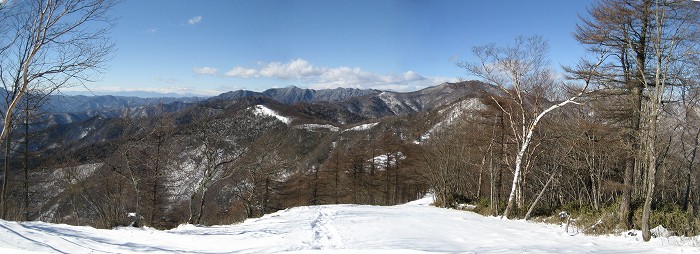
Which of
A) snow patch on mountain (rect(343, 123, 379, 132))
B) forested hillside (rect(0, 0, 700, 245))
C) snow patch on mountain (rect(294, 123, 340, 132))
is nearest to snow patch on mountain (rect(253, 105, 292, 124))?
snow patch on mountain (rect(294, 123, 340, 132))

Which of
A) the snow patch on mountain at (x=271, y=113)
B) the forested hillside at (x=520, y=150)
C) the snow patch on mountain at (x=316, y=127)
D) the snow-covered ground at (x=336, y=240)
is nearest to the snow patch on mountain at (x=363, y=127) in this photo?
the snow patch on mountain at (x=316, y=127)

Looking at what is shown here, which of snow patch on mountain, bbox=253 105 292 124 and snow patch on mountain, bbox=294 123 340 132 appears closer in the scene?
snow patch on mountain, bbox=294 123 340 132

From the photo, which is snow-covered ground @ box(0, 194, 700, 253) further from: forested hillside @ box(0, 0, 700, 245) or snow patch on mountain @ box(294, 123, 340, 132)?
snow patch on mountain @ box(294, 123, 340, 132)

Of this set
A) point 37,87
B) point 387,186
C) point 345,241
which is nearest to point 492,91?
point 345,241

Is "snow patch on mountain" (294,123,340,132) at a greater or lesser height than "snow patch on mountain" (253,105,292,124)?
lesser

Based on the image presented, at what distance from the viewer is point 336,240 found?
9.11 meters

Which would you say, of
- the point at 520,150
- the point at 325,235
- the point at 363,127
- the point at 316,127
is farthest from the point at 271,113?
the point at 325,235

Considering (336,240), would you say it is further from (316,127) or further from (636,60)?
(316,127)

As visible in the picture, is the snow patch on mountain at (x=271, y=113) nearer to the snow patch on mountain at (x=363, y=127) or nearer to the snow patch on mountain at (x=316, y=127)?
the snow patch on mountain at (x=316, y=127)

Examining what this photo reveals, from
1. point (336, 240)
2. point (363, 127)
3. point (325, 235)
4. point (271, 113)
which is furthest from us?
point (271, 113)

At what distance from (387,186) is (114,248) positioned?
129ft

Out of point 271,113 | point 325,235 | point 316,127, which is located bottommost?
point 316,127

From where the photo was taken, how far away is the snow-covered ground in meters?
6.49

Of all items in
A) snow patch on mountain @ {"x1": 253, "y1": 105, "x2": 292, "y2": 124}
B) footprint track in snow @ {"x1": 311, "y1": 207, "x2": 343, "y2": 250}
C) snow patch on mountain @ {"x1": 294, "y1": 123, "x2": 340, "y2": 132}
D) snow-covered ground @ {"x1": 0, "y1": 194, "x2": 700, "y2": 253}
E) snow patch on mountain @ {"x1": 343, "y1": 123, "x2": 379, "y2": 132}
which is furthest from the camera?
snow patch on mountain @ {"x1": 253, "y1": 105, "x2": 292, "y2": 124}
